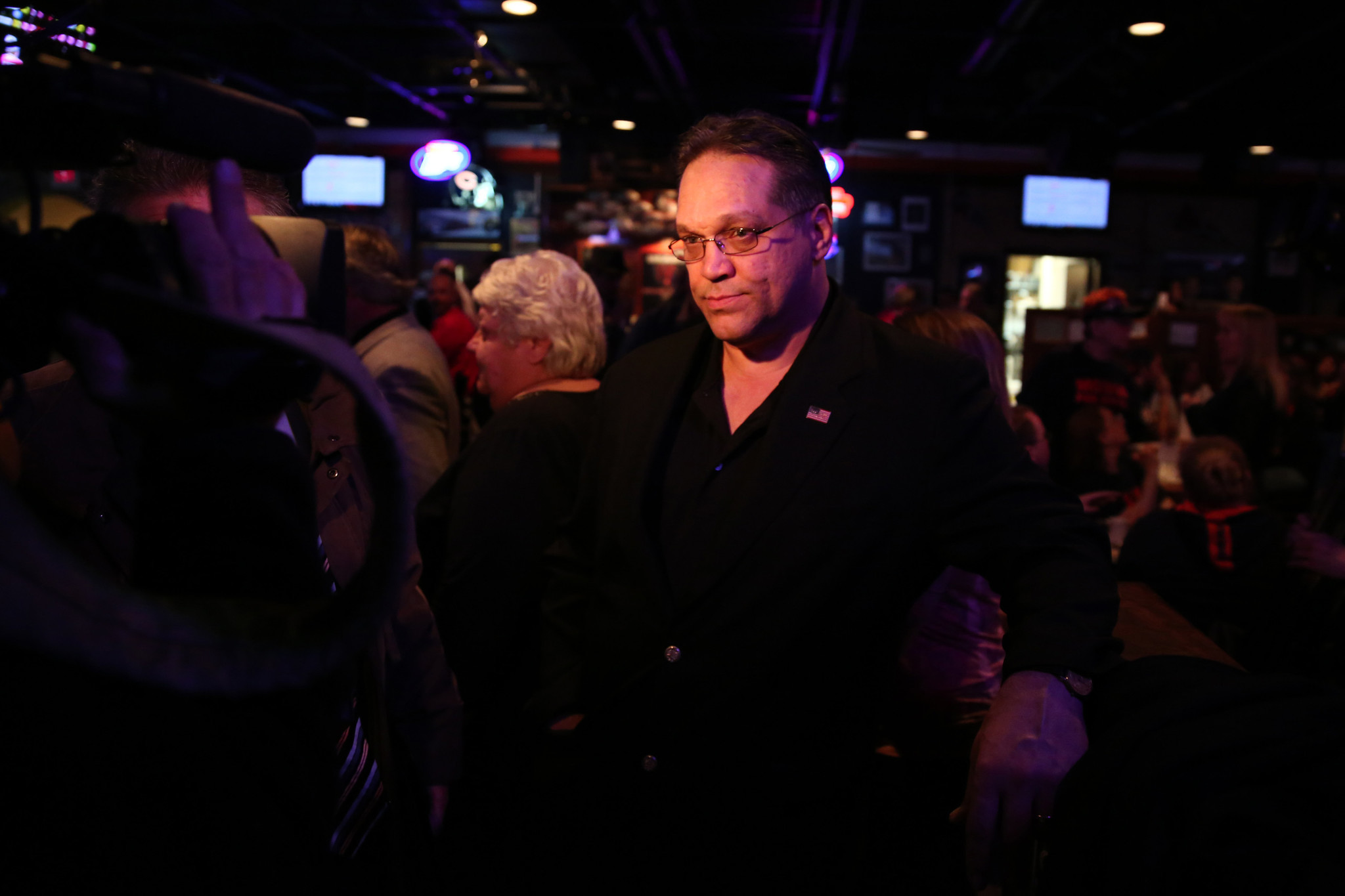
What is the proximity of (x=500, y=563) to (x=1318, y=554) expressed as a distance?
2198 mm

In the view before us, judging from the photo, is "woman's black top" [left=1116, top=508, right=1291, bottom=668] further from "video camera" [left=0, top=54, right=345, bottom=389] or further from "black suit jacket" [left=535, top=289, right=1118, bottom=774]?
"video camera" [left=0, top=54, right=345, bottom=389]

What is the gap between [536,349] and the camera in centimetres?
244

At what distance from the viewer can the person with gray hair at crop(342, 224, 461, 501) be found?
9.10 ft

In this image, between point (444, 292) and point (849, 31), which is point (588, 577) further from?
point (849, 31)

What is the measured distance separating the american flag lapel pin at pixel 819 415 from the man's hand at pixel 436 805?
0.87 metres

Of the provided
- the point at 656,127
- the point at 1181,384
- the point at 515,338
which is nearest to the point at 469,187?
the point at 656,127

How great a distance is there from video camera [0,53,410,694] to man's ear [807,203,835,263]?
1132 millimetres

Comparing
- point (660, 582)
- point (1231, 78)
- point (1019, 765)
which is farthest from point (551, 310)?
point (1231, 78)

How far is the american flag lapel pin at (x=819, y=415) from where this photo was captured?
55.5 inches

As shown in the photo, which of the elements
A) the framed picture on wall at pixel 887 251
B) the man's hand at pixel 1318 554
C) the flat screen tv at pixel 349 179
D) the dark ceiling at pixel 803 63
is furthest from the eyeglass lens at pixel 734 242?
the framed picture on wall at pixel 887 251

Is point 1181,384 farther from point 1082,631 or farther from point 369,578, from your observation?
point 369,578

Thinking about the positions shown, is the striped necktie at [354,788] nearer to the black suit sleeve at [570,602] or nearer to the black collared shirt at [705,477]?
the black collared shirt at [705,477]

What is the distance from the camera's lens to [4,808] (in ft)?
1.89

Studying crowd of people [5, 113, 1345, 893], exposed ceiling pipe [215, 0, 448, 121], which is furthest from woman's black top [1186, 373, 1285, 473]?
exposed ceiling pipe [215, 0, 448, 121]
